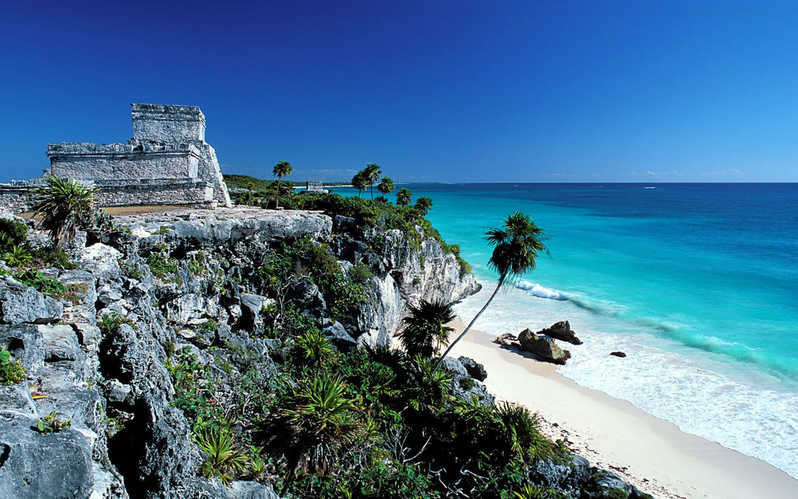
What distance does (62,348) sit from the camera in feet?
17.9

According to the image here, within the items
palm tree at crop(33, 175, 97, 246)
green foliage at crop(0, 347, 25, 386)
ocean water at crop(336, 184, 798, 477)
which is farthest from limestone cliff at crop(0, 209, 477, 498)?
ocean water at crop(336, 184, 798, 477)

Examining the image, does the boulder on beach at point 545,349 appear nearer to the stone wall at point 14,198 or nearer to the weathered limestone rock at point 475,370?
the weathered limestone rock at point 475,370

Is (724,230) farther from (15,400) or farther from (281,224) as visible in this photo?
(15,400)

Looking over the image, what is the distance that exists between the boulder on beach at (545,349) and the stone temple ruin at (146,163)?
→ 19.9m

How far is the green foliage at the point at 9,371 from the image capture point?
13.9 ft

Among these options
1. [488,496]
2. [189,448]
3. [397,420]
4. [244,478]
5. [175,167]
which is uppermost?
[175,167]

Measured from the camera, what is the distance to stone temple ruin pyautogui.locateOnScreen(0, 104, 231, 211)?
16781 mm

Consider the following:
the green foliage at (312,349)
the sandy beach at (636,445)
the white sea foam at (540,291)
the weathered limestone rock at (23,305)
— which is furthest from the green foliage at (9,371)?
the white sea foam at (540,291)

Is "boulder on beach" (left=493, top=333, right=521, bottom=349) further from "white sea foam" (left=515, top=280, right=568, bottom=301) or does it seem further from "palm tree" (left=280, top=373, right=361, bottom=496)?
"palm tree" (left=280, top=373, right=361, bottom=496)

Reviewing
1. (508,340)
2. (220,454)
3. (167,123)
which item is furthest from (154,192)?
(508,340)

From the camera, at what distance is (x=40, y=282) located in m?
6.62

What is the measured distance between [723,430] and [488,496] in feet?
40.9

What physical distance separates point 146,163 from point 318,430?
17787 mm

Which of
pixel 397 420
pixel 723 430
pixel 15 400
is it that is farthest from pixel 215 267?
pixel 723 430
